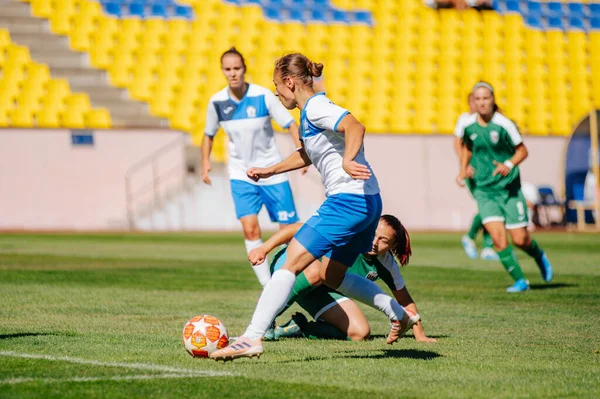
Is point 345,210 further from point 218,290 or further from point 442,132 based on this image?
point 442,132

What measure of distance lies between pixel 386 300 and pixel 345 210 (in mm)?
893

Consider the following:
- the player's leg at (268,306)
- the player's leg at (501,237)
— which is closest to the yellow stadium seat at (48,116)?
Result: the player's leg at (501,237)

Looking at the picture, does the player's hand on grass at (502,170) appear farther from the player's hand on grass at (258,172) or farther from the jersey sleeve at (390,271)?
the player's hand on grass at (258,172)

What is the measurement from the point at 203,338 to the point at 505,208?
6.08 meters

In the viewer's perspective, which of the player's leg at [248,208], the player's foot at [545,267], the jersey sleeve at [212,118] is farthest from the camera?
the player's foot at [545,267]

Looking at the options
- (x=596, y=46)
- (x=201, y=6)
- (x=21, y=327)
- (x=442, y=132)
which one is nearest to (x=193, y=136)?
(x=201, y=6)

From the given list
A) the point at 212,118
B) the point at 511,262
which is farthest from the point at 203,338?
the point at 511,262

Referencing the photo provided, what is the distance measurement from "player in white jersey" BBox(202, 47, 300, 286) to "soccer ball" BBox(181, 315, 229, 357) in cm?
345

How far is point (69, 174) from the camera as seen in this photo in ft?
85.8

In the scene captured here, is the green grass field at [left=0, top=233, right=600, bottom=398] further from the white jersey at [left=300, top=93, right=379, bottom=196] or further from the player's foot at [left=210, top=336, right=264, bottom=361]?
the white jersey at [left=300, top=93, right=379, bottom=196]

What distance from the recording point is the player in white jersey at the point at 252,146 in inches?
380

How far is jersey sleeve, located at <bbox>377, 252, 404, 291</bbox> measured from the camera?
701cm

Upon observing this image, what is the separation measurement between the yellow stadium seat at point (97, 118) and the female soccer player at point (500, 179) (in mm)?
16982

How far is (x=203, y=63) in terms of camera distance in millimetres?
28828
